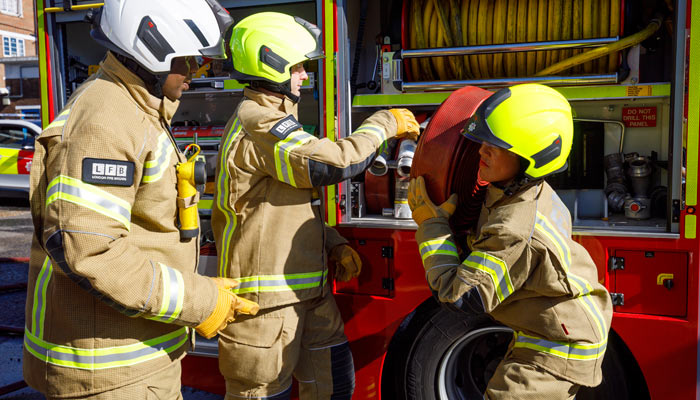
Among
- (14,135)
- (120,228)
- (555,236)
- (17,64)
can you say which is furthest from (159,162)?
(17,64)

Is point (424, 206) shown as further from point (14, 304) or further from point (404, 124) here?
point (14, 304)

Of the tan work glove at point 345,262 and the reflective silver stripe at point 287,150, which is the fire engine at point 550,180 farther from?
the reflective silver stripe at point 287,150

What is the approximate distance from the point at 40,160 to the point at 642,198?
2.52 metres

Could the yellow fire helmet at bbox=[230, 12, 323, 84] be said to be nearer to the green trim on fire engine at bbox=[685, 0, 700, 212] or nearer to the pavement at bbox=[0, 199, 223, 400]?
the green trim on fire engine at bbox=[685, 0, 700, 212]

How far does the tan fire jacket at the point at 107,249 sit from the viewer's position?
165 centimetres

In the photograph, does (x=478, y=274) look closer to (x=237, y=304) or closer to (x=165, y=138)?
(x=237, y=304)

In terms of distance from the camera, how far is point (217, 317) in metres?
2.01

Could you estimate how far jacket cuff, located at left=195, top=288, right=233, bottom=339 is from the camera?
198 centimetres

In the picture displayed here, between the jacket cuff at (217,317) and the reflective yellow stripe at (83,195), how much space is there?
1.56ft

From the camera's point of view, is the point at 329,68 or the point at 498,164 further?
the point at 329,68

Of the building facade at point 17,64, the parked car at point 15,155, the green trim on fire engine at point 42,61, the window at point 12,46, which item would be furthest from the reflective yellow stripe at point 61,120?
the window at point 12,46

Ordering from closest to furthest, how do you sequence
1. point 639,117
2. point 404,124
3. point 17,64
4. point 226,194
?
1. point 226,194
2. point 404,124
3. point 639,117
4. point 17,64

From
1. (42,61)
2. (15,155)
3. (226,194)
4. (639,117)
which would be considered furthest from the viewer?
(15,155)

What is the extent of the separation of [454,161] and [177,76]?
1049 millimetres
